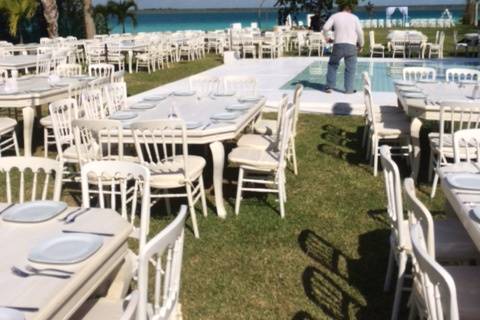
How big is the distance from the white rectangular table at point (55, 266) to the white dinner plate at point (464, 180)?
62.1 inches

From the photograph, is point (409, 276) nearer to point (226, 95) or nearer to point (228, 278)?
A: point (228, 278)

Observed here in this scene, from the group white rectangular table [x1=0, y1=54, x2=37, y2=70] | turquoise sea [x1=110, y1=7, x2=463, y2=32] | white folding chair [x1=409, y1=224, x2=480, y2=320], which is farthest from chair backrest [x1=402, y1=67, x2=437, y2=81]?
turquoise sea [x1=110, y1=7, x2=463, y2=32]

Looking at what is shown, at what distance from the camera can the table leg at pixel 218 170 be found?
4.07 meters

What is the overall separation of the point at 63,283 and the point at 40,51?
10295mm

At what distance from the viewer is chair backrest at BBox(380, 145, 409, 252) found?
2.60m

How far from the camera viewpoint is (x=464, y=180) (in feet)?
9.08

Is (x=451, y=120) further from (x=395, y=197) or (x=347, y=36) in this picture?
(x=347, y=36)

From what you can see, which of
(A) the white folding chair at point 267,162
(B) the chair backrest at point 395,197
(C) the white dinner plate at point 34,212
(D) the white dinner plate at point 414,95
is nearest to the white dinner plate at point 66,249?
(C) the white dinner plate at point 34,212

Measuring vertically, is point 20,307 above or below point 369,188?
above

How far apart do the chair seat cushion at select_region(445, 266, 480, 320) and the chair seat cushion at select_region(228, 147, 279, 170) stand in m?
1.91

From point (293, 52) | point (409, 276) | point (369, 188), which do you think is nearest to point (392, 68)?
point (293, 52)

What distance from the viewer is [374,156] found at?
527cm

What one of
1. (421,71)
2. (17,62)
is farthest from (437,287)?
(17,62)

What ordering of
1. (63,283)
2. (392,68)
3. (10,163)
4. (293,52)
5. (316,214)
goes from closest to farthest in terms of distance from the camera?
1. (63,283)
2. (10,163)
3. (316,214)
4. (392,68)
5. (293,52)
